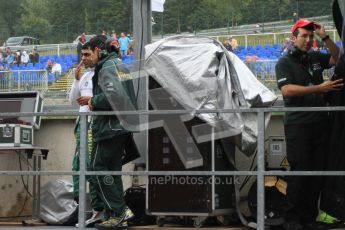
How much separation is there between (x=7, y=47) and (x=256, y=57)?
6.75m

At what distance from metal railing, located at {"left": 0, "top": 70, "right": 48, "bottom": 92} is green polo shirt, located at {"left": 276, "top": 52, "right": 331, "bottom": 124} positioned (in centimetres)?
723

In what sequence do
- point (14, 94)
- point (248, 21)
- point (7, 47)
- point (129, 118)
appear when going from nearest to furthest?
point (129, 118)
point (14, 94)
point (248, 21)
point (7, 47)

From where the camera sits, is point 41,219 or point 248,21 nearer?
point 41,219

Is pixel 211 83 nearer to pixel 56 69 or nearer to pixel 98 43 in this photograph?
pixel 98 43

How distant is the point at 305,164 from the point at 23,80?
27.3ft

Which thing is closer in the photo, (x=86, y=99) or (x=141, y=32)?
(x=86, y=99)

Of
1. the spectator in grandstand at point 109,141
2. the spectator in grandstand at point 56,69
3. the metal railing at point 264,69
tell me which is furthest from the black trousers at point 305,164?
the spectator in grandstand at point 56,69

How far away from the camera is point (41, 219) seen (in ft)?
21.9

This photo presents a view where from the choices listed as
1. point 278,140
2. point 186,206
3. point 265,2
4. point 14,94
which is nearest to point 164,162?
point 186,206

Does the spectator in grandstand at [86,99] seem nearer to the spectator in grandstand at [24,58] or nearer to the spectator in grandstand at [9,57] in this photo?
the spectator in grandstand at [24,58]

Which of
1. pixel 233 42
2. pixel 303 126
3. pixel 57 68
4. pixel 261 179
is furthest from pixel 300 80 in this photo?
pixel 57 68

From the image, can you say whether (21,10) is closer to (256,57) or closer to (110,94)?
(256,57)

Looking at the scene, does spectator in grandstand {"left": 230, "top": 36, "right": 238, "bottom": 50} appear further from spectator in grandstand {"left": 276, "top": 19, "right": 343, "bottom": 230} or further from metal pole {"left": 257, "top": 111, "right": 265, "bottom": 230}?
metal pole {"left": 257, "top": 111, "right": 265, "bottom": 230}

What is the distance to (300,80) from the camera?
5746 millimetres
